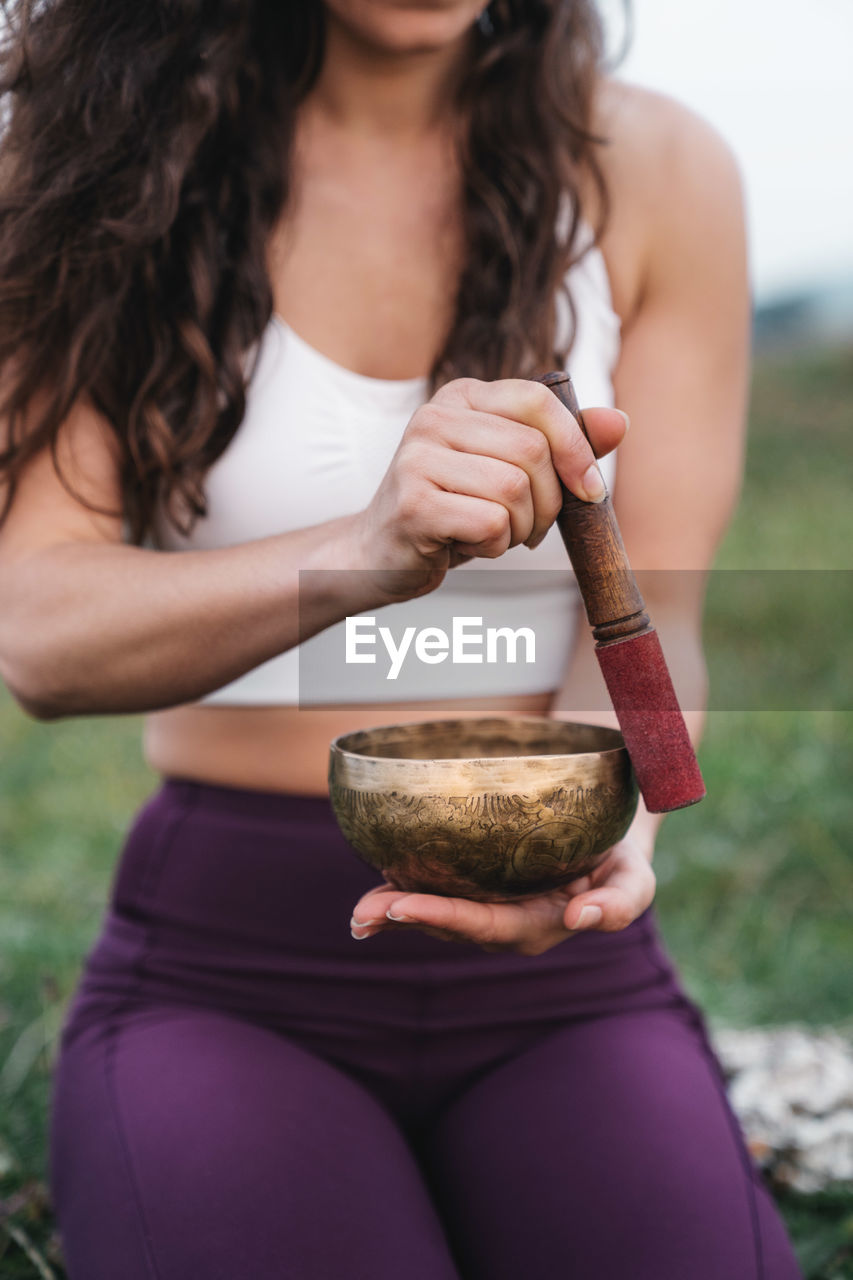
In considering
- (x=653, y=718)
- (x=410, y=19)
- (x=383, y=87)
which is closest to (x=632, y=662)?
(x=653, y=718)

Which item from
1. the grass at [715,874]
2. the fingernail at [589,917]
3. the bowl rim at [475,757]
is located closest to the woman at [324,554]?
the fingernail at [589,917]

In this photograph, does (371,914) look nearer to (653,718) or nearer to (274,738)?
(653,718)

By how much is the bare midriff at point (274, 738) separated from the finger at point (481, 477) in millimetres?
580

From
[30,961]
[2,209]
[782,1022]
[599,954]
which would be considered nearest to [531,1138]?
[599,954]

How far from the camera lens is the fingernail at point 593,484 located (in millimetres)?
1139

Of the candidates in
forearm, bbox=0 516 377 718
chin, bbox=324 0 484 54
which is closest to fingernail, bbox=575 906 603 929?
forearm, bbox=0 516 377 718

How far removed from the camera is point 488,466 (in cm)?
110

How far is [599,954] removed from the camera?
1.65 m

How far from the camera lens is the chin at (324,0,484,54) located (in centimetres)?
153

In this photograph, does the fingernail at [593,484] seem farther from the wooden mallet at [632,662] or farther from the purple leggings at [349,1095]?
the purple leggings at [349,1095]

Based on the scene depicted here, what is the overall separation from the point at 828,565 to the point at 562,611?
14.6 feet

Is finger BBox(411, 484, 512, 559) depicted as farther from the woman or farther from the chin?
the chin

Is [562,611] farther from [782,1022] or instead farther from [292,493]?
[782,1022]

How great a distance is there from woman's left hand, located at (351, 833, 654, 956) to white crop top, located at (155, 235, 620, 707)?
1.53 ft
